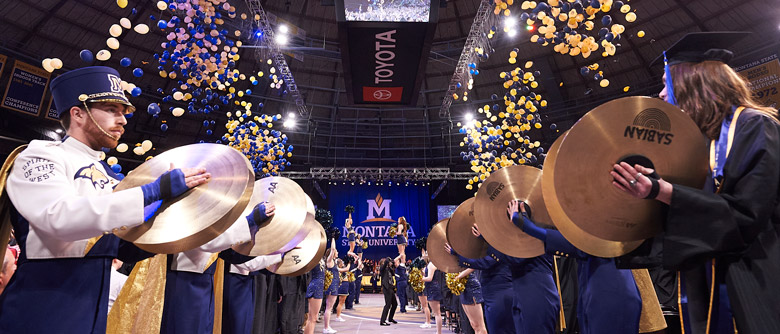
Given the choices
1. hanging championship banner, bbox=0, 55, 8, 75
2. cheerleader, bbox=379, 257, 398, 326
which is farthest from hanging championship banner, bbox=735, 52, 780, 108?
hanging championship banner, bbox=0, 55, 8, 75

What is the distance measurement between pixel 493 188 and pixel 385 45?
2.20 metres

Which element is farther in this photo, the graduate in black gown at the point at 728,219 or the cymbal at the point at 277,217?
the cymbal at the point at 277,217

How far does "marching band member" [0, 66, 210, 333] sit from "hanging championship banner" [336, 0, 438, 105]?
2.89m

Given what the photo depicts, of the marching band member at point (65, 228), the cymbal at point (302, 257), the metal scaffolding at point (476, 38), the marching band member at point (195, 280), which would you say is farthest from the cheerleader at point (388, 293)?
the marching band member at point (65, 228)

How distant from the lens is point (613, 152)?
1.45 meters

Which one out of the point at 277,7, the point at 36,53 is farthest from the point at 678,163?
the point at 36,53

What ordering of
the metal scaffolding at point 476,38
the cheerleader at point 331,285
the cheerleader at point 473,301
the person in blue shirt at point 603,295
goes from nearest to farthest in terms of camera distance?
the person in blue shirt at point 603,295 < the cheerleader at point 473,301 < the cheerleader at point 331,285 < the metal scaffolding at point 476,38

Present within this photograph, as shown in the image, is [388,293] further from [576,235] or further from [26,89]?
[26,89]

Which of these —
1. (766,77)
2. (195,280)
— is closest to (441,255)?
(195,280)

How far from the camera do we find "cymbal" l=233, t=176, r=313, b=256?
3373 mm

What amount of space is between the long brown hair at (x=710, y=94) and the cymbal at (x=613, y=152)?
0.17 meters

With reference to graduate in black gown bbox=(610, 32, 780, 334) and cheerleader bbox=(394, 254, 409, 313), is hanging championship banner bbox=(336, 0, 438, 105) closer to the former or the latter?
graduate in black gown bbox=(610, 32, 780, 334)

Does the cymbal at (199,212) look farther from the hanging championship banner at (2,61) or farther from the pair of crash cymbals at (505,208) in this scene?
the hanging championship banner at (2,61)

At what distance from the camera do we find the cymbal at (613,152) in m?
1.42
